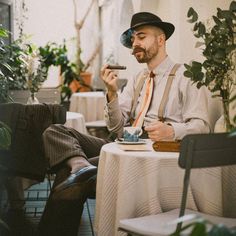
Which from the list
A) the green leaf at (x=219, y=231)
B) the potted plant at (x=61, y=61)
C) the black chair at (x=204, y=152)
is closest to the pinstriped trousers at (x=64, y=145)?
the black chair at (x=204, y=152)

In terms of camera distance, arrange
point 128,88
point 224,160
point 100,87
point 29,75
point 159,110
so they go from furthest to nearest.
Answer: point 100,87 < point 29,75 < point 128,88 < point 159,110 < point 224,160

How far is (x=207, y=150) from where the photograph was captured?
6.83ft

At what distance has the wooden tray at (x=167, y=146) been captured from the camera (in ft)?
8.96

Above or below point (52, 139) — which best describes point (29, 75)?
above

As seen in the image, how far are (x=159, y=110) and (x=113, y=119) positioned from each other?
323mm

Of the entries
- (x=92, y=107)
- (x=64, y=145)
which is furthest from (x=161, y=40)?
(x=92, y=107)

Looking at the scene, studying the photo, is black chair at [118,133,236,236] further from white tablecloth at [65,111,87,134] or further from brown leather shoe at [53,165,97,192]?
white tablecloth at [65,111,87,134]

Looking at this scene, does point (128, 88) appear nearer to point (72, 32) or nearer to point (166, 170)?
point (166, 170)

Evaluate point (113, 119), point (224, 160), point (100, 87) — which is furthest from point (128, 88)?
point (100, 87)

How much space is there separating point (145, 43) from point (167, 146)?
3.72ft

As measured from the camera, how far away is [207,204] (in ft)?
8.84

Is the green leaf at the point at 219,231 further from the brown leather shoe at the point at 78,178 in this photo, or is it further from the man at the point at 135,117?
the brown leather shoe at the point at 78,178

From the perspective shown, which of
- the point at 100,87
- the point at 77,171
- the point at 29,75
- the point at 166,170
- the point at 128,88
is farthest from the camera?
the point at 100,87

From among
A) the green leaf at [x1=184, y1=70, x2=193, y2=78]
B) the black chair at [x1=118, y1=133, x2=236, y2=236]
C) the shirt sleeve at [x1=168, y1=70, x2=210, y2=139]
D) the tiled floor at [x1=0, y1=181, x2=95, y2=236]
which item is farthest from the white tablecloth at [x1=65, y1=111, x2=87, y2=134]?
the black chair at [x1=118, y1=133, x2=236, y2=236]
